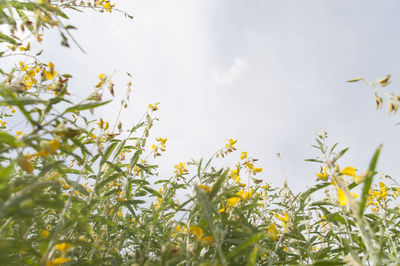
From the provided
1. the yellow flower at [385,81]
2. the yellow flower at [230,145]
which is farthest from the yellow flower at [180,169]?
the yellow flower at [385,81]

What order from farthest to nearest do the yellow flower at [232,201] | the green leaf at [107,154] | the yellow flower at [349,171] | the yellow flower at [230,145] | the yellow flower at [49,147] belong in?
1. the yellow flower at [230,145]
2. the green leaf at [107,154]
3. the yellow flower at [232,201]
4. the yellow flower at [349,171]
5. the yellow flower at [49,147]

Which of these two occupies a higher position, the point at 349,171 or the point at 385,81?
the point at 385,81

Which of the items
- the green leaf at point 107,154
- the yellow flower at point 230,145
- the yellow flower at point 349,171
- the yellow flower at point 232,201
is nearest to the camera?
the yellow flower at point 349,171

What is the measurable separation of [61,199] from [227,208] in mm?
869

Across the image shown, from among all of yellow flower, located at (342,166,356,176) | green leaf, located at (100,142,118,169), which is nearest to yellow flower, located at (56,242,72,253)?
green leaf, located at (100,142,118,169)

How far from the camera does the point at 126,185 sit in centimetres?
208

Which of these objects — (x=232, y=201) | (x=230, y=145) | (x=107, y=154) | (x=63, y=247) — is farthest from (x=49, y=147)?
(x=230, y=145)

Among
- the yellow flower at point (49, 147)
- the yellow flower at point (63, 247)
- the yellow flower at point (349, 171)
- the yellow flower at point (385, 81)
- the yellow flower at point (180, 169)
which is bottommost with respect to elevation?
the yellow flower at point (63, 247)

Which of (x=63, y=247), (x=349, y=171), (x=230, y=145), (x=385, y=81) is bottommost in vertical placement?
(x=63, y=247)

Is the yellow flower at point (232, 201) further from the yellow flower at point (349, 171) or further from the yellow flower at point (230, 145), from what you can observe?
the yellow flower at point (230, 145)

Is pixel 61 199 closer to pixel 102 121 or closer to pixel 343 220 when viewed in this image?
pixel 102 121

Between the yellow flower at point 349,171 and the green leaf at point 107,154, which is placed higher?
the green leaf at point 107,154

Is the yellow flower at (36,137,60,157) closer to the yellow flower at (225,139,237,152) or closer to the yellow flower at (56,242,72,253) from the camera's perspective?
the yellow flower at (56,242,72,253)

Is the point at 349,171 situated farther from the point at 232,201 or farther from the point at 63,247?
the point at 63,247
